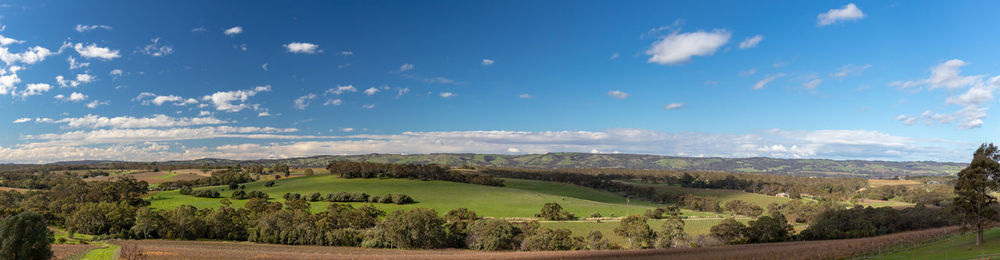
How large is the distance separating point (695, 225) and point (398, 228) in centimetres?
7026

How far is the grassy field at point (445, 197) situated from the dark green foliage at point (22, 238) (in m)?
70.2

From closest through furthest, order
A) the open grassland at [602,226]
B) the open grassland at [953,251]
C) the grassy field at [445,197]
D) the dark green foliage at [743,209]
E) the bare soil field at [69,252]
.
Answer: the open grassland at [953,251], the bare soil field at [69,252], the open grassland at [602,226], the grassy field at [445,197], the dark green foliage at [743,209]

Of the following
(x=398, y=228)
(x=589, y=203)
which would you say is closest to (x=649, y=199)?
(x=589, y=203)

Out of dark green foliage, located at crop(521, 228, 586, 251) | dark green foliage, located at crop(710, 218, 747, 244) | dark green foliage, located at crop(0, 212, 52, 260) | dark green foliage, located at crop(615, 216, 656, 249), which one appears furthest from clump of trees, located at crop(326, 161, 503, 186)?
dark green foliage, located at crop(0, 212, 52, 260)

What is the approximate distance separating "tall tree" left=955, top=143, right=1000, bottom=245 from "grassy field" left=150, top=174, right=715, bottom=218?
78921 millimetres

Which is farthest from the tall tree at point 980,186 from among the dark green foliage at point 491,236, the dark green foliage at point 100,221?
the dark green foliage at point 100,221

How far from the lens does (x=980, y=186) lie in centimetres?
3359

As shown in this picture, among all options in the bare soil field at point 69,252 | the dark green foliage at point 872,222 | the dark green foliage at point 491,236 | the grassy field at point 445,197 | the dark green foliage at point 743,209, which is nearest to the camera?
the bare soil field at point 69,252

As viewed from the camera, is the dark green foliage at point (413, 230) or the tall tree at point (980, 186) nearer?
the tall tree at point (980, 186)

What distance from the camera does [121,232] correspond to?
64.4 metres

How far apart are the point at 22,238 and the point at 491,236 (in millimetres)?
41728

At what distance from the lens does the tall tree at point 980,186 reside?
109ft

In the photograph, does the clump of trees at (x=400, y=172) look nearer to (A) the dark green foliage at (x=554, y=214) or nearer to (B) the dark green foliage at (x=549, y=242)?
(A) the dark green foliage at (x=554, y=214)

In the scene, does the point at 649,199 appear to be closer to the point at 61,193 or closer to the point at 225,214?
the point at 225,214
